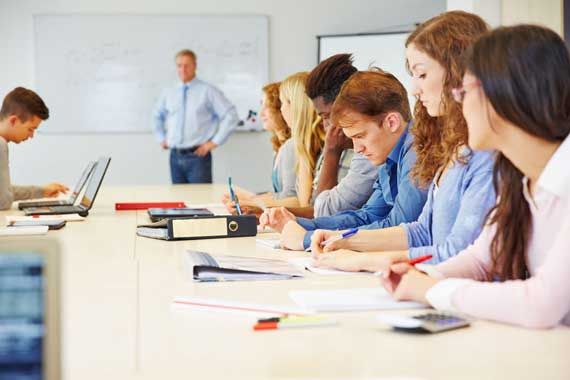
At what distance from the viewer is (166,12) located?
730 centimetres

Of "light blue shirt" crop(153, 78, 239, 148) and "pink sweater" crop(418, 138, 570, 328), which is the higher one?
"light blue shirt" crop(153, 78, 239, 148)

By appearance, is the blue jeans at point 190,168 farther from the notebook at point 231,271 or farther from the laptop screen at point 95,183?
the notebook at point 231,271

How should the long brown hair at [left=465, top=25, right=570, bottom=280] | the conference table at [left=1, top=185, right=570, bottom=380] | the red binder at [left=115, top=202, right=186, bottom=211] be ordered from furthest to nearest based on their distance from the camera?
the red binder at [left=115, top=202, right=186, bottom=211], the long brown hair at [left=465, top=25, right=570, bottom=280], the conference table at [left=1, top=185, right=570, bottom=380]

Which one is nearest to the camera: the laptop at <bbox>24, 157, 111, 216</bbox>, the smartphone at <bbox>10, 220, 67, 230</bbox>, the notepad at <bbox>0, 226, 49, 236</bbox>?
the notepad at <bbox>0, 226, 49, 236</bbox>

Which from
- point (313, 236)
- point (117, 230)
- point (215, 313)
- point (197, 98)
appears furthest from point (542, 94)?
point (197, 98)

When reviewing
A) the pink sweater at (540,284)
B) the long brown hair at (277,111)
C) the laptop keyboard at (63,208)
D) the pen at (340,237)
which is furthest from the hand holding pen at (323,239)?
the long brown hair at (277,111)

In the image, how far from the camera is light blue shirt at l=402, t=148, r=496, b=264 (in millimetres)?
1871

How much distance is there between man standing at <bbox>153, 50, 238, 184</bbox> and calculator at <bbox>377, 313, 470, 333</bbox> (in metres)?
5.72

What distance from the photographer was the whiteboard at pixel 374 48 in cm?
714

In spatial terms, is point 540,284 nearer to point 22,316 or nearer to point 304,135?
point 22,316

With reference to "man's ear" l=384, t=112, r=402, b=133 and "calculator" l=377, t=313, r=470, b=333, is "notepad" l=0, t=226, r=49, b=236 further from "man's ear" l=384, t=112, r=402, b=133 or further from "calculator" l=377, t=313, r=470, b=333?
"calculator" l=377, t=313, r=470, b=333

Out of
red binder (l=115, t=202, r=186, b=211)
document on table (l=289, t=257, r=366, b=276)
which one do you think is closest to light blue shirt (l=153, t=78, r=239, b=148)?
red binder (l=115, t=202, r=186, b=211)

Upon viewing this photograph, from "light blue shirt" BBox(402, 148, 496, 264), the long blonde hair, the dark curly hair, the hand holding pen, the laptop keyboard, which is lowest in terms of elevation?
the laptop keyboard

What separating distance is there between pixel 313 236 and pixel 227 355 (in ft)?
3.37
